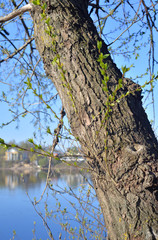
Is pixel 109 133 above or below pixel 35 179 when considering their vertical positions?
above

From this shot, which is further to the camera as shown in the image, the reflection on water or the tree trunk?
the reflection on water

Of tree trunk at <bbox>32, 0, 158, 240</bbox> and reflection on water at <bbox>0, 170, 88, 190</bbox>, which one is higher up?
tree trunk at <bbox>32, 0, 158, 240</bbox>

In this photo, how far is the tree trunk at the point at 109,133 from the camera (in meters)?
0.75

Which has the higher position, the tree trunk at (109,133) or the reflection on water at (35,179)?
the tree trunk at (109,133)

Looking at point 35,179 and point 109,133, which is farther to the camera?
point 35,179

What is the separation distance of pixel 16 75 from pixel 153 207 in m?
2.35

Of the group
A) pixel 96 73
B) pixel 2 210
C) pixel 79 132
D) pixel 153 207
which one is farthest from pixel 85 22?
pixel 2 210

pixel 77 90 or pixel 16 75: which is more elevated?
pixel 16 75

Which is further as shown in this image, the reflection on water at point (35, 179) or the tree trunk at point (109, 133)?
the reflection on water at point (35, 179)

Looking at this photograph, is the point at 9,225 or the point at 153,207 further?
the point at 9,225

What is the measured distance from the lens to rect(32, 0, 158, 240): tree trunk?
2.47 feet

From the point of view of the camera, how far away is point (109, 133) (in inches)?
31.7

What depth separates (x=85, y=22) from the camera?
3.33 ft

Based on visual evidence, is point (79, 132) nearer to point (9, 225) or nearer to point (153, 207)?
point (153, 207)
